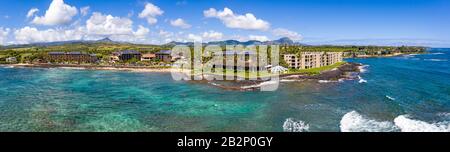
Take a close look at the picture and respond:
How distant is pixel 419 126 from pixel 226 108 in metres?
15.0

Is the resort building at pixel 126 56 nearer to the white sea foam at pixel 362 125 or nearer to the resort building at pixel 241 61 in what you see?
the resort building at pixel 241 61

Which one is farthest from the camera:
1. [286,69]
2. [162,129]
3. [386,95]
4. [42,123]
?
[286,69]

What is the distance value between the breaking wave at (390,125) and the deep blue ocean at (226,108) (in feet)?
0.20

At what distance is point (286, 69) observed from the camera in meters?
63.9

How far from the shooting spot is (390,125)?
79.4ft

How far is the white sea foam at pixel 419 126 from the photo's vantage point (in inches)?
906

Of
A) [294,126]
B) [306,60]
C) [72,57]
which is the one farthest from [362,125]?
[72,57]

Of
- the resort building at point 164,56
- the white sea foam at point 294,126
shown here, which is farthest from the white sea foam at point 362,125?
the resort building at point 164,56

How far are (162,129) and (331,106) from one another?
15.6m

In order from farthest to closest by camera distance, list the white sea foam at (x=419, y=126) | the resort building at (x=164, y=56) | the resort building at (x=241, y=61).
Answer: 1. the resort building at (x=164, y=56)
2. the resort building at (x=241, y=61)
3. the white sea foam at (x=419, y=126)

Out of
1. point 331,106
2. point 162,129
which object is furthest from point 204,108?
point 331,106

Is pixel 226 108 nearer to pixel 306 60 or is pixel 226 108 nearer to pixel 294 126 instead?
pixel 294 126
